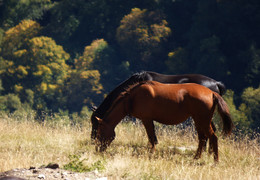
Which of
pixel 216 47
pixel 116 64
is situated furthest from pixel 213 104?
pixel 116 64

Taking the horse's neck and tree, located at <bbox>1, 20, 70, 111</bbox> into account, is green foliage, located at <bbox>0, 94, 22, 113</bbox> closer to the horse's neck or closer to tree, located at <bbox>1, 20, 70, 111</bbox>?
tree, located at <bbox>1, 20, 70, 111</bbox>

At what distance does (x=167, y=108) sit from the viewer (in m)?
7.81

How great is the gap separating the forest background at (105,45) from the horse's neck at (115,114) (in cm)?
2688

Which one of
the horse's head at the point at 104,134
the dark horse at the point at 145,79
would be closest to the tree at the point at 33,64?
the dark horse at the point at 145,79

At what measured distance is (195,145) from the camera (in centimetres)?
929

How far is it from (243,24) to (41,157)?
3015 cm

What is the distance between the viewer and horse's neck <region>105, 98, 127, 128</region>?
26.1ft

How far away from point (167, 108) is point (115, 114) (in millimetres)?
1037

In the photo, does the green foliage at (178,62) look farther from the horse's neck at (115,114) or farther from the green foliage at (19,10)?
the horse's neck at (115,114)

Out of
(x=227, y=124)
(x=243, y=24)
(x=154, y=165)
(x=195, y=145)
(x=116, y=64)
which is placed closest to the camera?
(x=154, y=165)

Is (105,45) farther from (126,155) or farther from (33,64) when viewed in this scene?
(126,155)

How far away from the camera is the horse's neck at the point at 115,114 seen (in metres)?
7.96

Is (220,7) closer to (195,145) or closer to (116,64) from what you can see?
(116,64)

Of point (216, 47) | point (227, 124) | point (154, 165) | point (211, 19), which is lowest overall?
point (154, 165)
